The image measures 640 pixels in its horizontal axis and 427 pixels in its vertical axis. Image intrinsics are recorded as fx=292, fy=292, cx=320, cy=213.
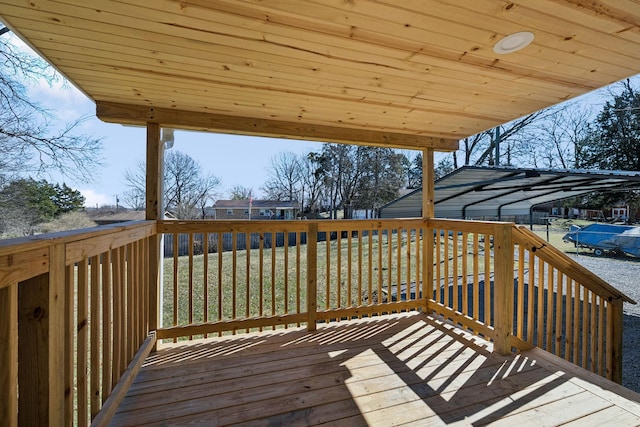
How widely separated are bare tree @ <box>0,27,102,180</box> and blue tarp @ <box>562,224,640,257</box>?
12449mm

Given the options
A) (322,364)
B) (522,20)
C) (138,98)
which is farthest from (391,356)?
(138,98)

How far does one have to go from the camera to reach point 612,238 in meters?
7.99

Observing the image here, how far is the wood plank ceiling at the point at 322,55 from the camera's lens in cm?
134

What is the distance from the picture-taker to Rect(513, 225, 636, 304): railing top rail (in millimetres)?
2184

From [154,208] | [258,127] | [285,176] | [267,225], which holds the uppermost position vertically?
[285,176]

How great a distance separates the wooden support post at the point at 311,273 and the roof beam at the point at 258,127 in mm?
962

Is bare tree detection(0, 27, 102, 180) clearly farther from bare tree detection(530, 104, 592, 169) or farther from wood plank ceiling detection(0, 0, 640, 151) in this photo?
bare tree detection(530, 104, 592, 169)

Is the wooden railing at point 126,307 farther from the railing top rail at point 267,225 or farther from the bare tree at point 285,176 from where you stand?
the bare tree at point 285,176

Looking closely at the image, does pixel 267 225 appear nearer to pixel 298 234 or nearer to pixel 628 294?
pixel 298 234

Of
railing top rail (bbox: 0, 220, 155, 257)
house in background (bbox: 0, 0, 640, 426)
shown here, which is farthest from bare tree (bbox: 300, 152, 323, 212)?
railing top rail (bbox: 0, 220, 155, 257)

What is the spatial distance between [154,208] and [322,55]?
1.84 m

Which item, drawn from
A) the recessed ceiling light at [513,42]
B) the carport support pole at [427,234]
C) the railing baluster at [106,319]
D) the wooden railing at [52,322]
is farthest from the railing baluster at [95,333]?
the carport support pole at [427,234]

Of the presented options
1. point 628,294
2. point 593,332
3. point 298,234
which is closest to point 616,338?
point 593,332

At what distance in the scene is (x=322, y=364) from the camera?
7.13 ft
